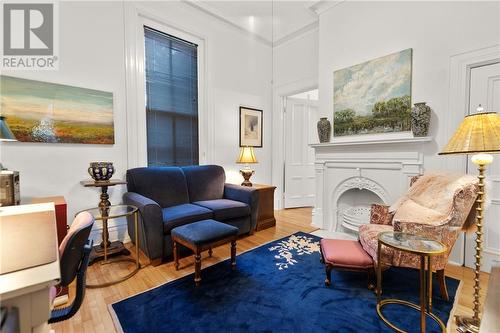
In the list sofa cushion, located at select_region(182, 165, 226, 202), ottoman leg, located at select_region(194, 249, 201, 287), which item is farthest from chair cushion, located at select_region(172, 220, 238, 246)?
sofa cushion, located at select_region(182, 165, 226, 202)

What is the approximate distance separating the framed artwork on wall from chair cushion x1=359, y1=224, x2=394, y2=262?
257 centimetres

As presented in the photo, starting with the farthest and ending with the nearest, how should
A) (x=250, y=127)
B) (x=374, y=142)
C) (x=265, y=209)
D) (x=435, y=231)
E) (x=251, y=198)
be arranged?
(x=250, y=127), (x=265, y=209), (x=251, y=198), (x=374, y=142), (x=435, y=231)

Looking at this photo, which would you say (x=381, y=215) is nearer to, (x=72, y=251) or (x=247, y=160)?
(x=247, y=160)

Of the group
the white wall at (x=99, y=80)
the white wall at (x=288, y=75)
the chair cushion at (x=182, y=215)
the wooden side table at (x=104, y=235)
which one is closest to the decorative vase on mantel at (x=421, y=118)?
the white wall at (x=288, y=75)

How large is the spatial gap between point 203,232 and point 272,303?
32.3 inches

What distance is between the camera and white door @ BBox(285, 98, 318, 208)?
470cm

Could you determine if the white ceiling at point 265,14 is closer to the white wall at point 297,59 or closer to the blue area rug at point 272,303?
the white wall at point 297,59

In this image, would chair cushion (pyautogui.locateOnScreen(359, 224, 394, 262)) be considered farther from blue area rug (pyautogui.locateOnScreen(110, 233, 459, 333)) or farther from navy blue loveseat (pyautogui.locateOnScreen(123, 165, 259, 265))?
navy blue loveseat (pyautogui.locateOnScreen(123, 165, 259, 265))

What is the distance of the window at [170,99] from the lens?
319cm

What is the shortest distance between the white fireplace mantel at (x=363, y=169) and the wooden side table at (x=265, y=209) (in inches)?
27.9

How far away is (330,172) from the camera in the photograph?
11.3ft

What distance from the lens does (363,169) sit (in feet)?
10.0

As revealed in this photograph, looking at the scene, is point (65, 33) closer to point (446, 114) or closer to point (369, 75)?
point (369, 75)

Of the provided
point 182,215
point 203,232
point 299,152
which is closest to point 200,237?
point 203,232
